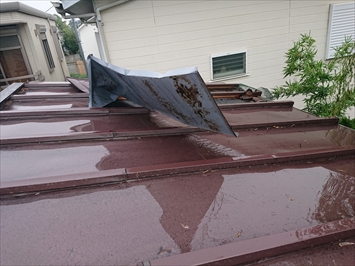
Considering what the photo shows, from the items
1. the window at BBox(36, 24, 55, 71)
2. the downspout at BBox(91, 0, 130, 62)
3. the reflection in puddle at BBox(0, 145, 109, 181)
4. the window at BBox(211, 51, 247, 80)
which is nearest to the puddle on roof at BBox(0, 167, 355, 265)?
the reflection in puddle at BBox(0, 145, 109, 181)

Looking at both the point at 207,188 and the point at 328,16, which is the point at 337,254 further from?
the point at 328,16

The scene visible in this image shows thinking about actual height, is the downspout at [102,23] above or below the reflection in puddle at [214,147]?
above

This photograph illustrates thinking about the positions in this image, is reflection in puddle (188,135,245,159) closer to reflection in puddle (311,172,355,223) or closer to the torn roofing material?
the torn roofing material

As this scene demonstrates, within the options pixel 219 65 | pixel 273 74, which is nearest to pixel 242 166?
pixel 219 65

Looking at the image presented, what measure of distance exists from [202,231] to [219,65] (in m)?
5.81

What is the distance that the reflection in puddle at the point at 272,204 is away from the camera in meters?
1.18

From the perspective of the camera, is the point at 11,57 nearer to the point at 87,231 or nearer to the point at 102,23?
the point at 102,23

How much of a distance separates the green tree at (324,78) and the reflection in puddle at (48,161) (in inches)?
155

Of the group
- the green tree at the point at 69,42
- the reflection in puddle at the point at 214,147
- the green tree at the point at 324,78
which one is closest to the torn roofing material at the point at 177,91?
the reflection in puddle at the point at 214,147

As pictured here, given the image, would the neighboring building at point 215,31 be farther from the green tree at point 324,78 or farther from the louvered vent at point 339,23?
the green tree at point 324,78

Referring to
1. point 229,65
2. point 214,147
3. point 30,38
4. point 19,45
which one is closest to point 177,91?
point 214,147

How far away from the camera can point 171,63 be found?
5918 mm

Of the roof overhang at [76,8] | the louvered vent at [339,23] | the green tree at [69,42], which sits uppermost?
the green tree at [69,42]

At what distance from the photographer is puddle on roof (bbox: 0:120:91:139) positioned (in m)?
2.10
